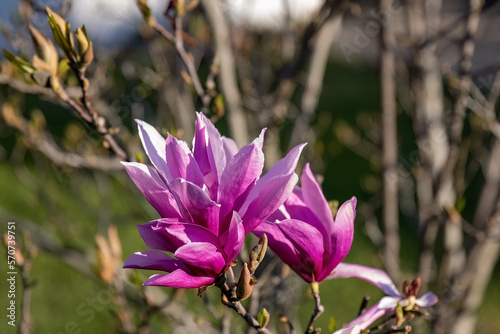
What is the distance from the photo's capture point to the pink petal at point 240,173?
77cm

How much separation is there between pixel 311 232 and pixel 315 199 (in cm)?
6

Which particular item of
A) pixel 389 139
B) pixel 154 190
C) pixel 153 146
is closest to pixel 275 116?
pixel 389 139

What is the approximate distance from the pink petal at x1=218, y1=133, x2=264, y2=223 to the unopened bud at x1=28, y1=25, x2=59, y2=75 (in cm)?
51

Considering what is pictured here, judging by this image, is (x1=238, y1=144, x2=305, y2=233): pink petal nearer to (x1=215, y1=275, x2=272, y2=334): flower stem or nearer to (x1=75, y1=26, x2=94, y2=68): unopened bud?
(x1=215, y1=275, x2=272, y2=334): flower stem

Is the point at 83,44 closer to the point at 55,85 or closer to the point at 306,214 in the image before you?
the point at 55,85

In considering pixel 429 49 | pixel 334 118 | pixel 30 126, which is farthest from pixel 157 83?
pixel 334 118

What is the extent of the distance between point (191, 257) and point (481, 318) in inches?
161

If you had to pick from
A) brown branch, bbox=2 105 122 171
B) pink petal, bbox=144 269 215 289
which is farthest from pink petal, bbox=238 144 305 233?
brown branch, bbox=2 105 122 171

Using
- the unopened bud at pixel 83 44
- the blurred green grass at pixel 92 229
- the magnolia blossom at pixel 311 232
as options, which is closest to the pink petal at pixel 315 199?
the magnolia blossom at pixel 311 232

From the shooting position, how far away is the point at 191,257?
29.3 inches

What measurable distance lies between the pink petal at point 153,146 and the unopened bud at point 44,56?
1.08 ft

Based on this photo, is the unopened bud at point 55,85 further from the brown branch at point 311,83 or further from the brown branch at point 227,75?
the brown branch at point 311,83

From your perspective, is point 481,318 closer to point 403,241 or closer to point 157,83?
point 403,241

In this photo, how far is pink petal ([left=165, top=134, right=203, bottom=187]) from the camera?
2.61 feet
